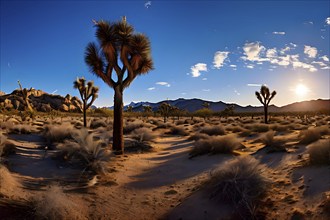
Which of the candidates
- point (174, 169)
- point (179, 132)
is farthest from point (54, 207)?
point (179, 132)

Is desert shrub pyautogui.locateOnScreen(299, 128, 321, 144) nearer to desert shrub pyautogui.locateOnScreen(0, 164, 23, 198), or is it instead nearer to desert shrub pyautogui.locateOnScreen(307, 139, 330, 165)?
desert shrub pyautogui.locateOnScreen(307, 139, 330, 165)

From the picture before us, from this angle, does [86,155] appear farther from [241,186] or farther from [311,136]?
[311,136]

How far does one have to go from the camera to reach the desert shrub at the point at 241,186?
5.38m

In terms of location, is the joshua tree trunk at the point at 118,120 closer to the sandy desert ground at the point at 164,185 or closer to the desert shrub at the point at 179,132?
the sandy desert ground at the point at 164,185

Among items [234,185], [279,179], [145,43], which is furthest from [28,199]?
[145,43]

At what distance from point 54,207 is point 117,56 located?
28.0 ft

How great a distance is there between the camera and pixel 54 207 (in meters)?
4.95

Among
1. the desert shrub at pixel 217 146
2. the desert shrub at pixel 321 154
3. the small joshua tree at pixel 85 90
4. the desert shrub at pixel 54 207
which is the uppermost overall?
the small joshua tree at pixel 85 90

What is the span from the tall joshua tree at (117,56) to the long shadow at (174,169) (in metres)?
2.65

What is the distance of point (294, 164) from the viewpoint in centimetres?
812

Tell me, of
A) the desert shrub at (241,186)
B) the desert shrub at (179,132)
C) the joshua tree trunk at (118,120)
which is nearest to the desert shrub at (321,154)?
the desert shrub at (241,186)

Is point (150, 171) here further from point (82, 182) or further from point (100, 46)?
point (100, 46)

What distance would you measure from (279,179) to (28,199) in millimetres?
5829

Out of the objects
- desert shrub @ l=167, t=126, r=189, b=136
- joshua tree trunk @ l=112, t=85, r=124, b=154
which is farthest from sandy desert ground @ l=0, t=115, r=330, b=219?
desert shrub @ l=167, t=126, r=189, b=136
